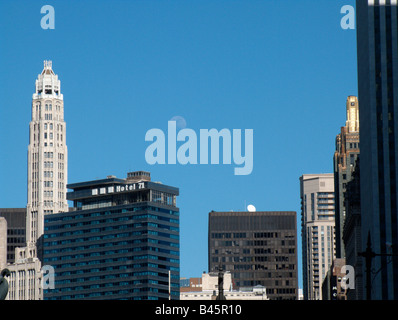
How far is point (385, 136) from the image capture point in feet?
642
